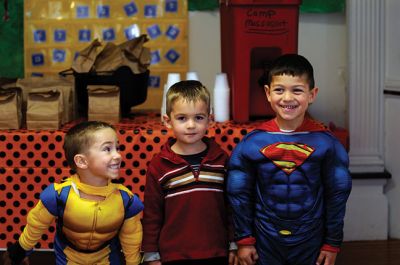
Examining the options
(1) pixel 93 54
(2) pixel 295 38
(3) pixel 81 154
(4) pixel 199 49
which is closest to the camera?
(3) pixel 81 154

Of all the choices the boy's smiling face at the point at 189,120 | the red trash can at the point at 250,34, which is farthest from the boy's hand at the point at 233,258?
the red trash can at the point at 250,34

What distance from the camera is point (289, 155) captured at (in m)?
2.33

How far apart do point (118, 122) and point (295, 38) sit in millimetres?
913

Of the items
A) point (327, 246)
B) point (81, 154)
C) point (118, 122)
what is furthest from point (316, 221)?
point (118, 122)

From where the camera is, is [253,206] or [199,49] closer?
[253,206]

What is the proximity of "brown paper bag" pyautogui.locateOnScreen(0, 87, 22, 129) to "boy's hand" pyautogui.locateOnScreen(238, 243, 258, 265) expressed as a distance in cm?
131

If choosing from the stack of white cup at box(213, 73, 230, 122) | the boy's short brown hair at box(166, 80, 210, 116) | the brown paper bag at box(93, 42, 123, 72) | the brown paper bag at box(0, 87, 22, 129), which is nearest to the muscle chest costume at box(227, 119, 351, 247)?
the boy's short brown hair at box(166, 80, 210, 116)

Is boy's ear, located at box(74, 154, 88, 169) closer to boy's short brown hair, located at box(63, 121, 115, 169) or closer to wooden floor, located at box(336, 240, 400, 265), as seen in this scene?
boy's short brown hair, located at box(63, 121, 115, 169)

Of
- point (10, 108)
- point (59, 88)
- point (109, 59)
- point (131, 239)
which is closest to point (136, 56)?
point (109, 59)

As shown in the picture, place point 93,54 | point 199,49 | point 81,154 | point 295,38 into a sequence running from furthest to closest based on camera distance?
point 199,49 → point 93,54 → point 295,38 → point 81,154

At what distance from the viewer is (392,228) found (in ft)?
12.6

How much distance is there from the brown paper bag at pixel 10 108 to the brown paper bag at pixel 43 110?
0.05m

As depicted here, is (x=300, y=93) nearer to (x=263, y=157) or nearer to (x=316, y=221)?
(x=263, y=157)

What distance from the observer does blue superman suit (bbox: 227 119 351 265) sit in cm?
233
